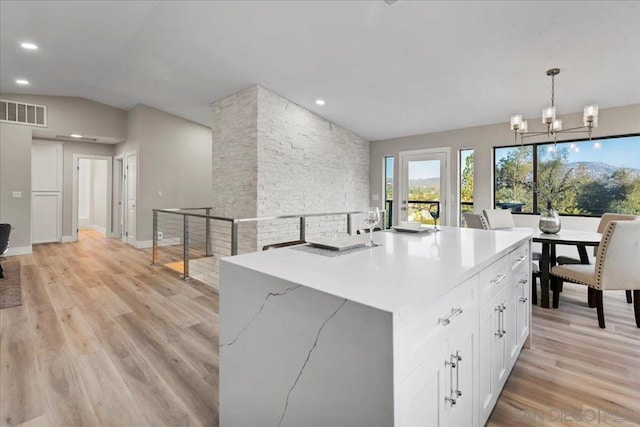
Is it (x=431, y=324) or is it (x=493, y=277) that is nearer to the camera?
(x=431, y=324)

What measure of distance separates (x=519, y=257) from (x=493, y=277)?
2.19ft

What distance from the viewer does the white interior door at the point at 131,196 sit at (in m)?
Result: 6.76

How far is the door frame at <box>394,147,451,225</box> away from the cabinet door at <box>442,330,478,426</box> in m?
5.10

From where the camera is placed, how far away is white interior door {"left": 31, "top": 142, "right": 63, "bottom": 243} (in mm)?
6809

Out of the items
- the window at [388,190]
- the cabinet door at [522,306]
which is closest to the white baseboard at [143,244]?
the window at [388,190]

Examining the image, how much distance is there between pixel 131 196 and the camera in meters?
7.01

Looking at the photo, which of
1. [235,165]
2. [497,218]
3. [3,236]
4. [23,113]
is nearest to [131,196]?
[23,113]

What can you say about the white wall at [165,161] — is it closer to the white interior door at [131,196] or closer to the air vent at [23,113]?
the white interior door at [131,196]

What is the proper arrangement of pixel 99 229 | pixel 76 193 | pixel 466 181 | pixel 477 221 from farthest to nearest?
pixel 99 229, pixel 76 193, pixel 466 181, pixel 477 221

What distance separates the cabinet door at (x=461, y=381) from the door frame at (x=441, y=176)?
201 inches

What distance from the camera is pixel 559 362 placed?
2.12 m

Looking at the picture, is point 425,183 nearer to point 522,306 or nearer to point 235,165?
point 235,165

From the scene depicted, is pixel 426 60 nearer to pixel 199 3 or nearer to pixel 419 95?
pixel 419 95

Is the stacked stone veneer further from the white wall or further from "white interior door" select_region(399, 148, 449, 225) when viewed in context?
the white wall
